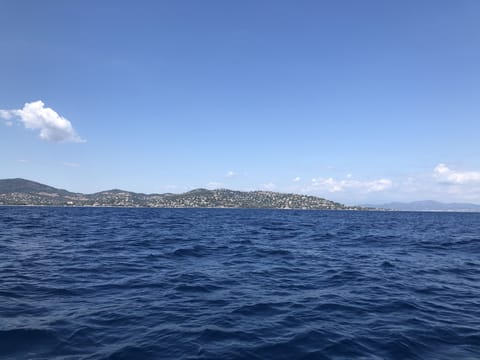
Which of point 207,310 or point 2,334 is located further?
point 207,310

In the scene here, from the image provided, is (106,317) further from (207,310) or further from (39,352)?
(207,310)

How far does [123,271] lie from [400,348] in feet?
41.9

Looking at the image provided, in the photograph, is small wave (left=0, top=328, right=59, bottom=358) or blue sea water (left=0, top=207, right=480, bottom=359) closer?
small wave (left=0, top=328, right=59, bottom=358)

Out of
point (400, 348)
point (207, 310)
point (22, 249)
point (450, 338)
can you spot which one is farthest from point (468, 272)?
point (22, 249)

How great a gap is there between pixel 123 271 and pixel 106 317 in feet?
22.0

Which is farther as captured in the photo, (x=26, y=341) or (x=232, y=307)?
(x=232, y=307)

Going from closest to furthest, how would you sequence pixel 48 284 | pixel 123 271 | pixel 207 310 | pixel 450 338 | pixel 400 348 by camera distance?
pixel 400 348, pixel 450 338, pixel 207 310, pixel 48 284, pixel 123 271

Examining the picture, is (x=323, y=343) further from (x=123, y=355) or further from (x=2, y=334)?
(x=2, y=334)

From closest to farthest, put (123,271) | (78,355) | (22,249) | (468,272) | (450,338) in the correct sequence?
(78,355), (450,338), (123,271), (468,272), (22,249)

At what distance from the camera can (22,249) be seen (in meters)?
22.2

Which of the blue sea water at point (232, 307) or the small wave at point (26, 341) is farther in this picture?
the blue sea water at point (232, 307)

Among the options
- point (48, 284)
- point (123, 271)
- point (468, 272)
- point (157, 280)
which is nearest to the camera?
point (48, 284)

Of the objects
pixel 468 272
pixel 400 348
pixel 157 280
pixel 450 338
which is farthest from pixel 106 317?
pixel 468 272

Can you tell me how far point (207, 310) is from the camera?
427 inches
